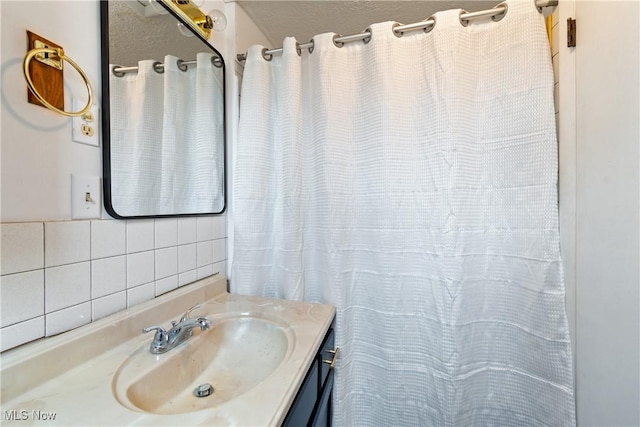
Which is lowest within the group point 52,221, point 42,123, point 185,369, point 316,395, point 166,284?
point 316,395

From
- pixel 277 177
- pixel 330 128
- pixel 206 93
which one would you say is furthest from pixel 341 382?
pixel 206 93

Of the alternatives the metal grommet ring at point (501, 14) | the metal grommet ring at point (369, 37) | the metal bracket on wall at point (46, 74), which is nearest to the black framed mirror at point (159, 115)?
the metal bracket on wall at point (46, 74)

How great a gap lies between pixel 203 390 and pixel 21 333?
1.43 feet

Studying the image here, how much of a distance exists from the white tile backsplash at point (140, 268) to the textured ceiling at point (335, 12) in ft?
4.10

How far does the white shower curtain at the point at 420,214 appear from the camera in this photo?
97cm

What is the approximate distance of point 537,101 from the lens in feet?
3.12

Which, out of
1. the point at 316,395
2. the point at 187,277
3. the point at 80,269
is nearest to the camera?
the point at 80,269

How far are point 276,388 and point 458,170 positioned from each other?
960mm

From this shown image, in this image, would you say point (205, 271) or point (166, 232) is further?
point (205, 271)

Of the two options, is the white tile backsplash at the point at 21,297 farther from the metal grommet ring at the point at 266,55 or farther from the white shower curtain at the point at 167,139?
the metal grommet ring at the point at 266,55

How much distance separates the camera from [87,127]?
2.32ft

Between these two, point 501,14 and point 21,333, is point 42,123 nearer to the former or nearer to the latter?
point 21,333

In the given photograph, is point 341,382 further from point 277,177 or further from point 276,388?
point 277,177

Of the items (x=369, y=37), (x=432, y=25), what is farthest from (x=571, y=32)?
(x=369, y=37)
